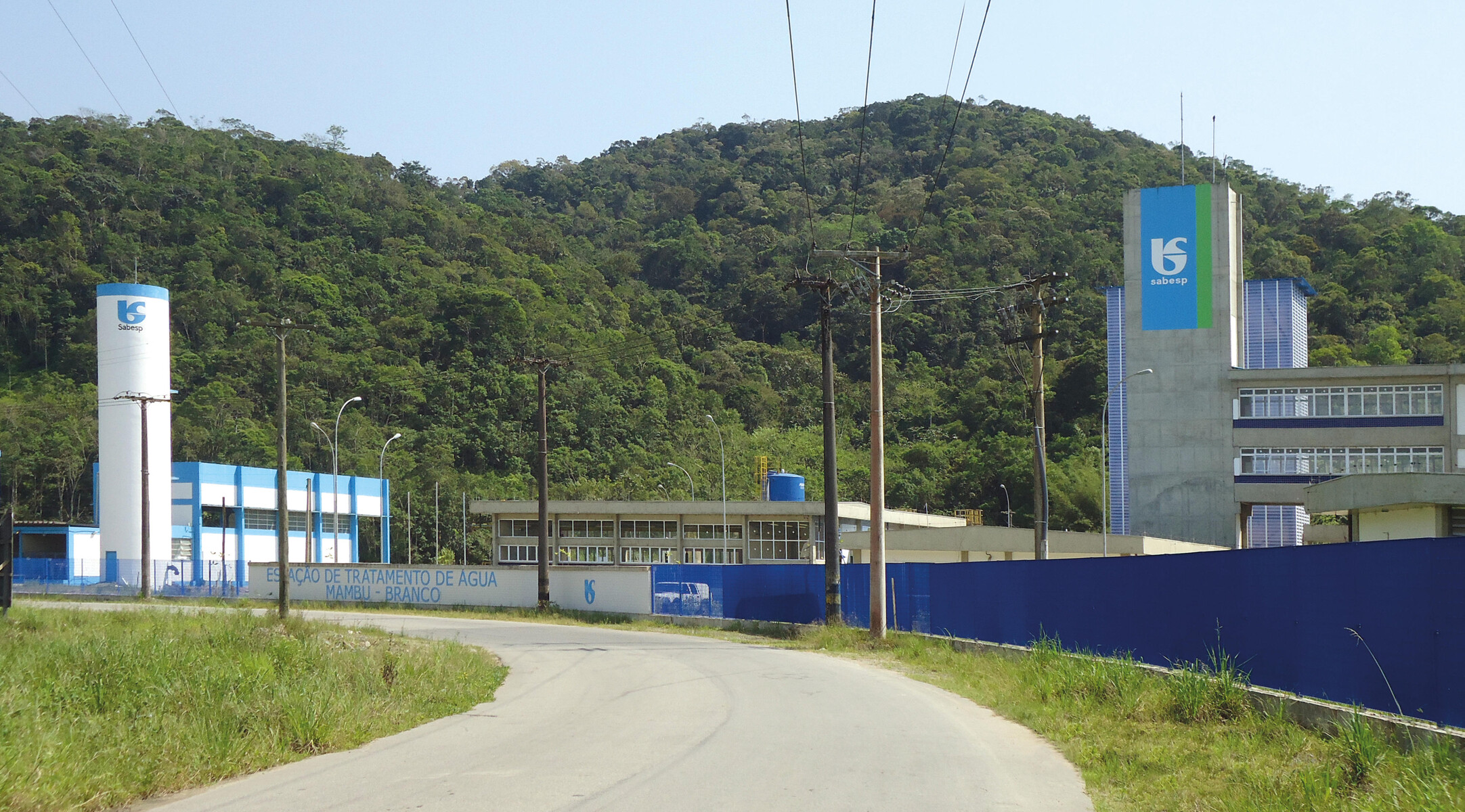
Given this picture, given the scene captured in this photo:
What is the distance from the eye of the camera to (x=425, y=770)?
437 inches

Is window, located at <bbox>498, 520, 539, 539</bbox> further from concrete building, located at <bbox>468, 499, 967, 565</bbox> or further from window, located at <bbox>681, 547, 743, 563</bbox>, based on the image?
window, located at <bbox>681, 547, 743, 563</bbox>

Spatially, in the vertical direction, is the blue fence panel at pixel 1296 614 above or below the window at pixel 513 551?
above

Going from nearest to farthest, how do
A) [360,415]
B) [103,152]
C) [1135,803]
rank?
[1135,803] → [360,415] → [103,152]

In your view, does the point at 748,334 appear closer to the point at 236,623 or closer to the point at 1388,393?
the point at 1388,393

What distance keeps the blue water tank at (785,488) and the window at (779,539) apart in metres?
1.45

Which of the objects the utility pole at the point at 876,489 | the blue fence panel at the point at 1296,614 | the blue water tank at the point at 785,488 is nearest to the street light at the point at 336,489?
the blue water tank at the point at 785,488

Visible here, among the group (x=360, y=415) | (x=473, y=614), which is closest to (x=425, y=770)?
(x=473, y=614)

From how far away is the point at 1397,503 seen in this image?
88.4ft

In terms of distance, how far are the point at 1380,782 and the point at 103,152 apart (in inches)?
4499

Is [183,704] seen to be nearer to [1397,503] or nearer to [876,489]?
[876,489]

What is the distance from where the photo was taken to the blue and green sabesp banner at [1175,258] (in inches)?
2879

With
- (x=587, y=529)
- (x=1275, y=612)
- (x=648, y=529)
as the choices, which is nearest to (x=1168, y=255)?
(x=648, y=529)

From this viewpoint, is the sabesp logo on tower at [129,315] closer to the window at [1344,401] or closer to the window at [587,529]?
the window at [587,529]

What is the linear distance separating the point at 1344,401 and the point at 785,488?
103 feet
